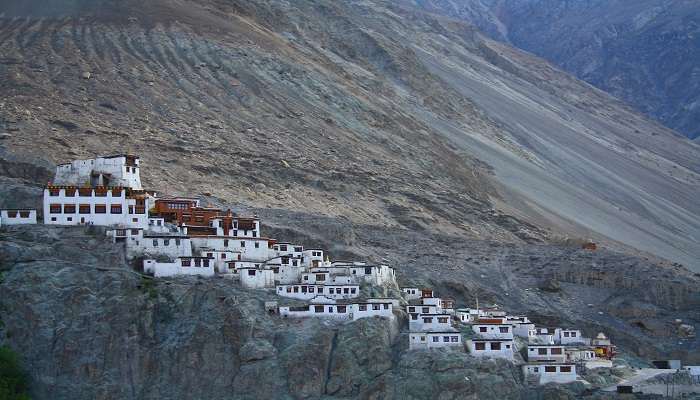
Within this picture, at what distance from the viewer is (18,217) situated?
57.9m

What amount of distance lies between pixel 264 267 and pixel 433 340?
871cm

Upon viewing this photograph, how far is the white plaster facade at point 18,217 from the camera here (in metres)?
57.8

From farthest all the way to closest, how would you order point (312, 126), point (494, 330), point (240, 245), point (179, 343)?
point (312, 126)
point (240, 245)
point (494, 330)
point (179, 343)

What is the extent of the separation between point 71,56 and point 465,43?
103927 millimetres

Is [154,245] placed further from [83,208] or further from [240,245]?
[240,245]

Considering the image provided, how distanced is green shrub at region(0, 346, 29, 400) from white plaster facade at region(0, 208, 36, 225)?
24.7 ft

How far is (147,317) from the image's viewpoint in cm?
5409

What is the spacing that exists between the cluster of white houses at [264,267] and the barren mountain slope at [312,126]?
1870cm

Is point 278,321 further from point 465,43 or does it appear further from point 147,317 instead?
point 465,43

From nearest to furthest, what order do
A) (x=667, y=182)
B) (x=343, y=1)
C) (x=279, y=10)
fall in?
(x=279, y=10)
(x=667, y=182)
(x=343, y=1)

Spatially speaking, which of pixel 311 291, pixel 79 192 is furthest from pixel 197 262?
pixel 79 192

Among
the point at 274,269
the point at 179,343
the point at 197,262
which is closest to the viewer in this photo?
the point at 179,343

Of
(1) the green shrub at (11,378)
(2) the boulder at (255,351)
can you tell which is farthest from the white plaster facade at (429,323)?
(1) the green shrub at (11,378)

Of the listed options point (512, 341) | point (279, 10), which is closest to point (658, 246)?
point (279, 10)
